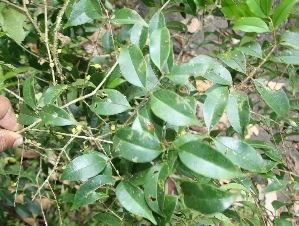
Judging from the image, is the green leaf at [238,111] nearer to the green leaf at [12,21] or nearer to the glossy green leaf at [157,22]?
the glossy green leaf at [157,22]

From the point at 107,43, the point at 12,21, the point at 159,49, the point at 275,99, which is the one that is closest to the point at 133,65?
the point at 159,49

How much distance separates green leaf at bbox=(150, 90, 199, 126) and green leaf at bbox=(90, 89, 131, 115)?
0.14 metres

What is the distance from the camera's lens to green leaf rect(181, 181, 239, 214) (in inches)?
24.2

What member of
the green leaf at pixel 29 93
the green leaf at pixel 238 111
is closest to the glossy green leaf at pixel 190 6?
the green leaf at pixel 238 111

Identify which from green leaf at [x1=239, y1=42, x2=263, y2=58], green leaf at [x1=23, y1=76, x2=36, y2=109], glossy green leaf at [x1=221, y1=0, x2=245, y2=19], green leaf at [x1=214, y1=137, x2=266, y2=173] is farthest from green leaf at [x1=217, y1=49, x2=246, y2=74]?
green leaf at [x1=23, y1=76, x2=36, y2=109]

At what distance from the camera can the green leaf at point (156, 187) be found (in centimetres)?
70

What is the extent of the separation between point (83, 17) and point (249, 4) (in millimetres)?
408

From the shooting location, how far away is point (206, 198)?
0.65 meters

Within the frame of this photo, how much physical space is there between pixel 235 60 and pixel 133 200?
424 mm

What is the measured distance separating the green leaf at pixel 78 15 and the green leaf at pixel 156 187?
46cm

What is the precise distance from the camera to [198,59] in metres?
0.88

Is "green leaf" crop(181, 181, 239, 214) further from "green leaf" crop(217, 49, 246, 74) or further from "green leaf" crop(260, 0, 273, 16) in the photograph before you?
"green leaf" crop(260, 0, 273, 16)

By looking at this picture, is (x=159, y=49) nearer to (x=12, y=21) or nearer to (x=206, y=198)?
(x=206, y=198)

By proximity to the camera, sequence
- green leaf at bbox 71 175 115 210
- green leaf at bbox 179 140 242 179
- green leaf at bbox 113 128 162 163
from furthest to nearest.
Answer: green leaf at bbox 71 175 115 210 → green leaf at bbox 113 128 162 163 → green leaf at bbox 179 140 242 179
